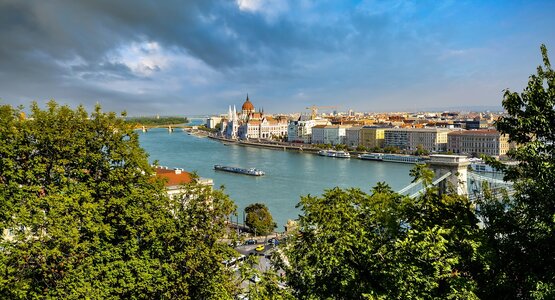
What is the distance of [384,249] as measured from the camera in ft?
10.2

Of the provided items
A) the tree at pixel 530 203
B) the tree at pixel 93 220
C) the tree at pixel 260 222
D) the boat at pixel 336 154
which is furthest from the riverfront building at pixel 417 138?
the tree at pixel 530 203

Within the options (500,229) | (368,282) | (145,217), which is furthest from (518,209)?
(145,217)

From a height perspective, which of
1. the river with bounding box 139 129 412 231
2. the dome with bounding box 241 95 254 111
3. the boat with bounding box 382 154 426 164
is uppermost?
the dome with bounding box 241 95 254 111

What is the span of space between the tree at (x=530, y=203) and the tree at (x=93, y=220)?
207 cm

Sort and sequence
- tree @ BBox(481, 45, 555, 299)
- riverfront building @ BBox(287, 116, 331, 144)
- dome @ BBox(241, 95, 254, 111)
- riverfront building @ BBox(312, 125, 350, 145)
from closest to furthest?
tree @ BBox(481, 45, 555, 299), riverfront building @ BBox(312, 125, 350, 145), riverfront building @ BBox(287, 116, 331, 144), dome @ BBox(241, 95, 254, 111)

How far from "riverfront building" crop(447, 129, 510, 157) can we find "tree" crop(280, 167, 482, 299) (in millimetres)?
30529

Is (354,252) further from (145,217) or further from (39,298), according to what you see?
(39,298)

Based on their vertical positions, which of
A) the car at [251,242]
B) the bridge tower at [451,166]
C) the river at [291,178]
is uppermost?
the bridge tower at [451,166]

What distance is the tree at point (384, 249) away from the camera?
8.91 feet

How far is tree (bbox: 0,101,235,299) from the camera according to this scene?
3.53m

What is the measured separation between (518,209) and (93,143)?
372 centimetres

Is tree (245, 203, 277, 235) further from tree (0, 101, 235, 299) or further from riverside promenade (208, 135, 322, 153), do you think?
riverside promenade (208, 135, 322, 153)

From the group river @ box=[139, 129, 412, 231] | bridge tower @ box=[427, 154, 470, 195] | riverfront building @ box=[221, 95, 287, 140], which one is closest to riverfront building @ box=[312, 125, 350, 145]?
riverfront building @ box=[221, 95, 287, 140]

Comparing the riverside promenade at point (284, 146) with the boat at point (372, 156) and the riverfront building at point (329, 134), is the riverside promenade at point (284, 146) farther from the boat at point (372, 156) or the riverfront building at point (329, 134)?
the boat at point (372, 156)
